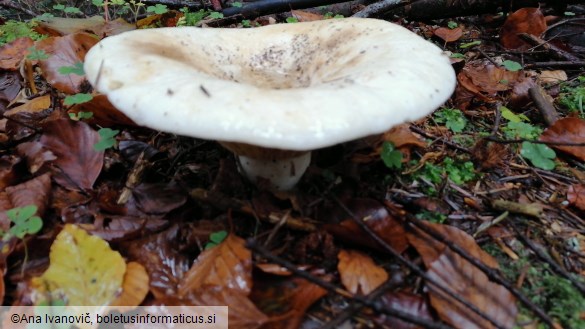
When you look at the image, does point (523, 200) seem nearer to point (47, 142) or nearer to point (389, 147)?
point (389, 147)

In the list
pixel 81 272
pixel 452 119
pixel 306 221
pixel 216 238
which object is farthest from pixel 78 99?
pixel 452 119

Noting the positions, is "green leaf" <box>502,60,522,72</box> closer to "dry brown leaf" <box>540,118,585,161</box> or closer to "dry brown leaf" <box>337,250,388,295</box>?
"dry brown leaf" <box>540,118,585,161</box>

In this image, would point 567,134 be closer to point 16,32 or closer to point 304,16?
point 304,16

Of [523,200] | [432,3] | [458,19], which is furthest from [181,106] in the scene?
[458,19]

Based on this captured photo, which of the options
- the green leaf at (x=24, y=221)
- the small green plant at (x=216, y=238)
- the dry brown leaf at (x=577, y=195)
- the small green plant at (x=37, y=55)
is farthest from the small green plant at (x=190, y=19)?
the dry brown leaf at (x=577, y=195)

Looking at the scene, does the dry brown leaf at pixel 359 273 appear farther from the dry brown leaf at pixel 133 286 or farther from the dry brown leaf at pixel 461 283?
the dry brown leaf at pixel 133 286
